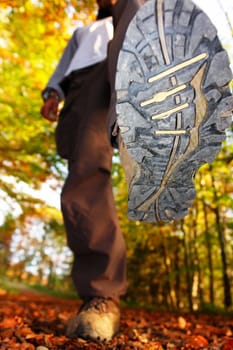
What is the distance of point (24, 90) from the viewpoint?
5246mm

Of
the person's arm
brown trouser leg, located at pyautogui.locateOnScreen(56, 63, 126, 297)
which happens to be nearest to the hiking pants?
brown trouser leg, located at pyautogui.locateOnScreen(56, 63, 126, 297)

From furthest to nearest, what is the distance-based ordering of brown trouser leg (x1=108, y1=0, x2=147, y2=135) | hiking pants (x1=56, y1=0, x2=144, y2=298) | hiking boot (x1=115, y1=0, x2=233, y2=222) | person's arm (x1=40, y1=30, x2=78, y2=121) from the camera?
1. person's arm (x1=40, y1=30, x2=78, y2=121)
2. hiking pants (x1=56, y1=0, x2=144, y2=298)
3. brown trouser leg (x1=108, y1=0, x2=147, y2=135)
4. hiking boot (x1=115, y1=0, x2=233, y2=222)

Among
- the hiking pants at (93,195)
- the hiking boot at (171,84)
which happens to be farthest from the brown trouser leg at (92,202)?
the hiking boot at (171,84)

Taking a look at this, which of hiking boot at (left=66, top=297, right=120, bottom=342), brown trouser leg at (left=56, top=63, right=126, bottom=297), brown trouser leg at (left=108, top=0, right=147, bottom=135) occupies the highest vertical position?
brown trouser leg at (left=108, top=0, right=147, bottom=135)

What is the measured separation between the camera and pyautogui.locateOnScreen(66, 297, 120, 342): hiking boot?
5.13 feet

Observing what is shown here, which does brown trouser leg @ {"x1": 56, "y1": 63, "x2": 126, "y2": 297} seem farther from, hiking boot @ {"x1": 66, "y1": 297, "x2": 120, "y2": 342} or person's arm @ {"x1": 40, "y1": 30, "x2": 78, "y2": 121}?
person's arm @ {"x1": 40, "y1": 30, "x2": 78, "y2": 121}

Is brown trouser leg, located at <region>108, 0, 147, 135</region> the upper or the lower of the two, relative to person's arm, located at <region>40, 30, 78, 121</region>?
lower

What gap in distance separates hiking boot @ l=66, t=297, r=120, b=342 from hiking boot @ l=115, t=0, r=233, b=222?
71cm

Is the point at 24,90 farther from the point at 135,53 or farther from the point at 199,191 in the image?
the point at 135,53

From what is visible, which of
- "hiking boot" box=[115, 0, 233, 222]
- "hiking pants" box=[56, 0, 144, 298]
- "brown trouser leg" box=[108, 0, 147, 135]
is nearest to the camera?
"hiking boot" box=[115, 0, 233, 222]

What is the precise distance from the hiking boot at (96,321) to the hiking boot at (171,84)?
2.34 ft

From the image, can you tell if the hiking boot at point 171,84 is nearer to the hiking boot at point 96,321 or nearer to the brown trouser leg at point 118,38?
the brown trouser leg at point 118,38

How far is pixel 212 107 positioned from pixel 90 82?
935 mm

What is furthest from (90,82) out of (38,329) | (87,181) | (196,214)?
(196,214)
